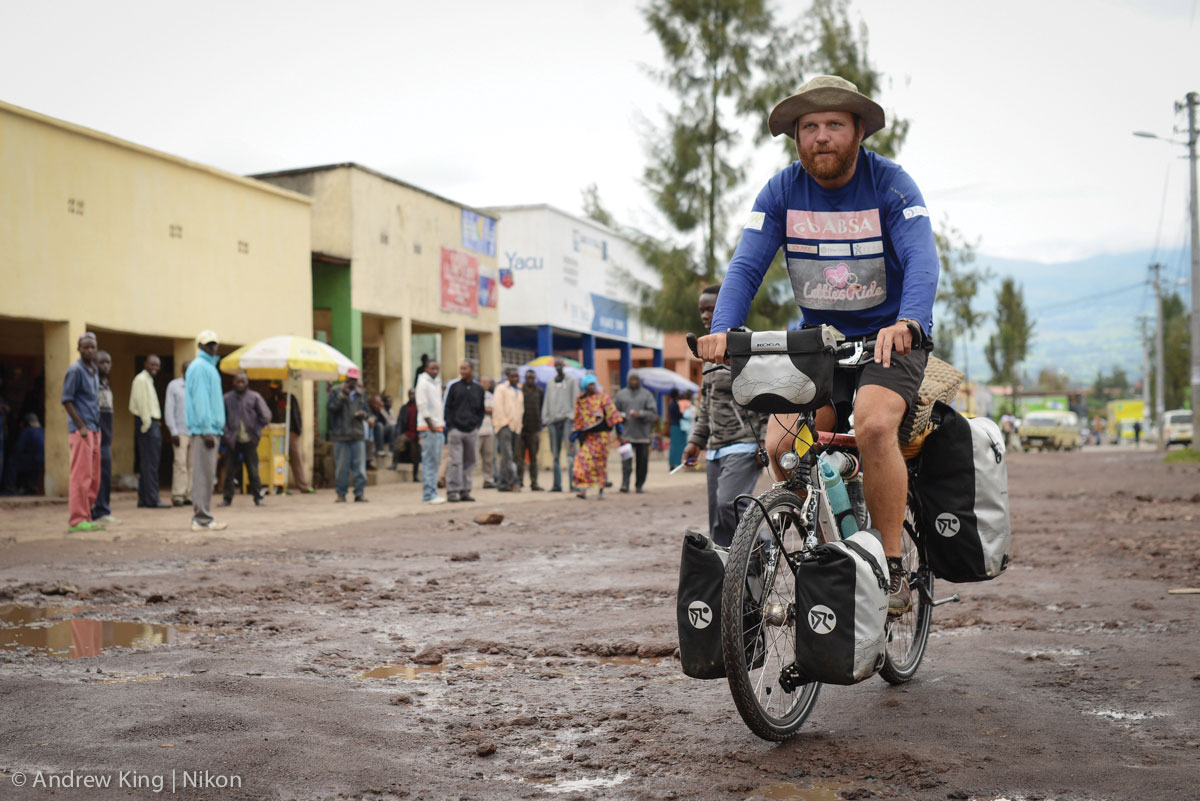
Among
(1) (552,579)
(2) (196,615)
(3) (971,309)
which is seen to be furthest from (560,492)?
(3) (971,309)

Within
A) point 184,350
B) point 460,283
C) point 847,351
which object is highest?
point 460,283

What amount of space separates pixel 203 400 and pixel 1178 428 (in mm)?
43789

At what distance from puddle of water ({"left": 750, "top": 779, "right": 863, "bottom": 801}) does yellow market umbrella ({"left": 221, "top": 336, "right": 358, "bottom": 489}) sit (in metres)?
15.2

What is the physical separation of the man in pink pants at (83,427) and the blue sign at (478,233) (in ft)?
54.5

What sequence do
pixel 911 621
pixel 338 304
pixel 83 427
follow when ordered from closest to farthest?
pixel 911 621 < pixel 83 427 < pixel 338 304

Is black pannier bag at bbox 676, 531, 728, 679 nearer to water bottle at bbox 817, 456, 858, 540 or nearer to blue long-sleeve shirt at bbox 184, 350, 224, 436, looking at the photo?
water bottle at bbox 817, 456, 858, 540

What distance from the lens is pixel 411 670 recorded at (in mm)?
5012

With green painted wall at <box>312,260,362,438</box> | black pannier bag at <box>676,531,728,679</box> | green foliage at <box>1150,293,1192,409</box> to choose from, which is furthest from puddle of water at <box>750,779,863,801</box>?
green foliage at <box>1150,293,1192,409</box>

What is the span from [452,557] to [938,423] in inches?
225

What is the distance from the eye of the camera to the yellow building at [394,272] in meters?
23.7

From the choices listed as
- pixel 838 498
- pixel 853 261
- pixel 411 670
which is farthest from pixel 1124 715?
pixel 411 670

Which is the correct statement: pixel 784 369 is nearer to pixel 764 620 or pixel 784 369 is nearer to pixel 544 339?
pixel 764 620

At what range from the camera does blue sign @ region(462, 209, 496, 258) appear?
28203 mm

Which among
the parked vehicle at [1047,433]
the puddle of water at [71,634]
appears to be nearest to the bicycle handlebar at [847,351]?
the puddle of water at [71,634]
